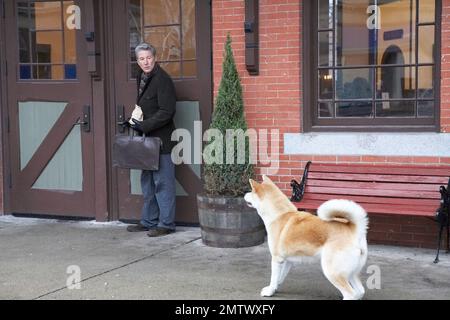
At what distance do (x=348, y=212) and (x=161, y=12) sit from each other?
3.92 m

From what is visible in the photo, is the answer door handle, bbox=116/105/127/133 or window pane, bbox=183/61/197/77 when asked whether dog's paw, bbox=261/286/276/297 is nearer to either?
window pane, bbox=183/61/197/77

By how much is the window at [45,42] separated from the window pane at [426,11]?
3.93 m

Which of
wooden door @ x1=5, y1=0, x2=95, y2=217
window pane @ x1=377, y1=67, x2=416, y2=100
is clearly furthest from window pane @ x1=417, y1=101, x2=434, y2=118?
wooden door @ x1=5, y1=0, x2=95, y2=217

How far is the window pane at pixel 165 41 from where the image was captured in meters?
7.39

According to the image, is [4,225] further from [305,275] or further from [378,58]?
[378,58]

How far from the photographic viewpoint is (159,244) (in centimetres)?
673

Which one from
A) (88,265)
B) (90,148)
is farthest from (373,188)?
(90,148)

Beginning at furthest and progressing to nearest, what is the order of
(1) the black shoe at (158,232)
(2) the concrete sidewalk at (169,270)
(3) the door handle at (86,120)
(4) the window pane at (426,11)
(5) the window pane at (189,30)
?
(3) the door handle at (86,120), (5) the window pane at (189,30), (1) the black shoe at (158,232), (4) the window pane at (426,11), (2) the concrete sidewalk at (169,270)

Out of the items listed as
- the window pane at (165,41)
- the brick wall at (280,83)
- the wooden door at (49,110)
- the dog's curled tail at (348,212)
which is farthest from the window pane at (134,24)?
the dog's curled tail at (348,212)

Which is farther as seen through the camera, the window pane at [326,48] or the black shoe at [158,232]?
Answer: the black shoe at [158,232]

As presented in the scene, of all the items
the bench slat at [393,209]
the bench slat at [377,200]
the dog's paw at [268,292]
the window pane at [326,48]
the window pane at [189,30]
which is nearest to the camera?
the dog's paw at [268,292]

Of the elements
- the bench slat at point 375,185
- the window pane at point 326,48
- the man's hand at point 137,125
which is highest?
the window pane at point 326,48

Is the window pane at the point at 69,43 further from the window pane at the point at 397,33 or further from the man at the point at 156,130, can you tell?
the window pane at the point at 397,33
